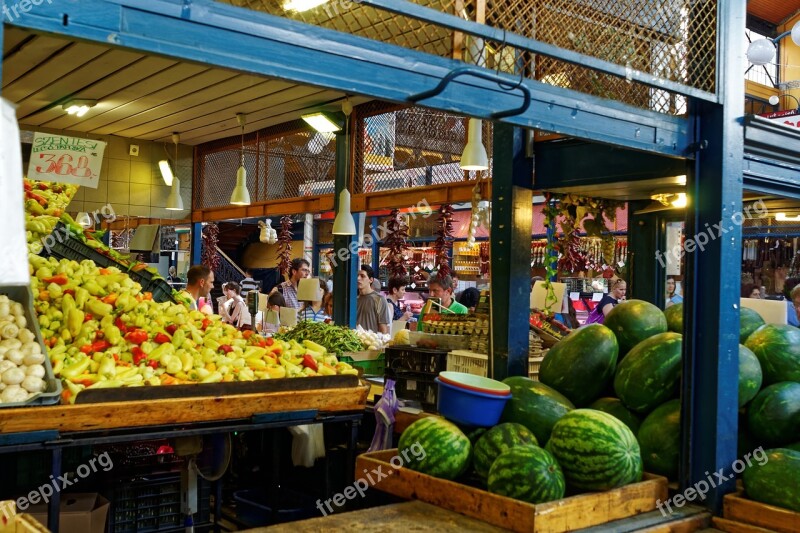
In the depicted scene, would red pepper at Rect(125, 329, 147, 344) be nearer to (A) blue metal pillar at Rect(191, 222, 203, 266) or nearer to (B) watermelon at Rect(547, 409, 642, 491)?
(B) watermelon at Rect(547, 409, 642, 491)

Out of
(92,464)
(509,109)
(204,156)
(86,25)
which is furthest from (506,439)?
(204,156)

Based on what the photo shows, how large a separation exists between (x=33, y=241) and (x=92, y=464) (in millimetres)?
2411

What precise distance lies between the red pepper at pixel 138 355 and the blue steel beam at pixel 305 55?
2.73 meters

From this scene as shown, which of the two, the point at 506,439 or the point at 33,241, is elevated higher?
the point at 33,241

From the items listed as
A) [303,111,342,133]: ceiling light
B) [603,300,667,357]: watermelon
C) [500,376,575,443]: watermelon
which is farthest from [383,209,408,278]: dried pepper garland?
[500,376,575,443]: watermelon

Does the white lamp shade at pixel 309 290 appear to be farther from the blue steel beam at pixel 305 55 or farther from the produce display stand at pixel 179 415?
the blue steel beam at pixel 305 55

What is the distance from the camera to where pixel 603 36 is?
2484mm

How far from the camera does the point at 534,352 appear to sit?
442 cm

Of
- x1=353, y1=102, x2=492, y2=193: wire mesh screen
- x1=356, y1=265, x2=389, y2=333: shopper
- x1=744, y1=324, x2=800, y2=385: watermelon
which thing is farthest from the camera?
x1=356, y1=265, x2=389, y2=333: shopper

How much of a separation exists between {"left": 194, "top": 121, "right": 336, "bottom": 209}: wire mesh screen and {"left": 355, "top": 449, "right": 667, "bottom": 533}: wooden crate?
21.5 ft

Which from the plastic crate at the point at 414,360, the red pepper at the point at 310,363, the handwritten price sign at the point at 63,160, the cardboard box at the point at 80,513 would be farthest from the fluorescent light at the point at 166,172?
the cardboard box at the point at 80,513

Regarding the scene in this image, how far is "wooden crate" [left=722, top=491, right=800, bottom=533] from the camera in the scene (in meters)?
2.39

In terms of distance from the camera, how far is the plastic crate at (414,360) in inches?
173

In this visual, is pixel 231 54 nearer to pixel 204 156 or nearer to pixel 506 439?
pixel 506 439
